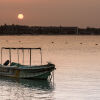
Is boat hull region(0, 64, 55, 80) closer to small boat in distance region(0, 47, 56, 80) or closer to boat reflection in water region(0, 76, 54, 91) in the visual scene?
small boat in distance region(0, 47, 56, 80)

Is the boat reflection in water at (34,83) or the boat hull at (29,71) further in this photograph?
the boat hull at (29,71)

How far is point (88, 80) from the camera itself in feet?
152

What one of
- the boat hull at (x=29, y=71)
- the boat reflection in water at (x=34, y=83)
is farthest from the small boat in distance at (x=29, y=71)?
the boat reflection in water at (x=34, y=83)

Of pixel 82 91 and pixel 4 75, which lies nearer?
pixel 82 91

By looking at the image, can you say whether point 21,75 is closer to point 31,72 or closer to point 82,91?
point 31,72

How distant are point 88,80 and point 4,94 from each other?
1173 cm

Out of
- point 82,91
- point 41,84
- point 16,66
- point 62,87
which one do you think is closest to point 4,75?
point 16,66

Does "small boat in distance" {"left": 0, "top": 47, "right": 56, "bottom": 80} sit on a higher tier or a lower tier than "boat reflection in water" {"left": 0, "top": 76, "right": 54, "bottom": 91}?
higher

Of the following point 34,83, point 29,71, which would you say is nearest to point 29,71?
point 29,71

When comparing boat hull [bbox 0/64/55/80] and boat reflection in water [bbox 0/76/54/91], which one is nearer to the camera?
boat reflection in water [bbox 0/76/54/91]

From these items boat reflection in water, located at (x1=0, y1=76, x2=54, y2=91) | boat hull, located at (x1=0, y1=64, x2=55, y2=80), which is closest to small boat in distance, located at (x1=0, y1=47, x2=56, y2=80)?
boat hull, located at (x1=0, y1=64, x2=55, y2=80)

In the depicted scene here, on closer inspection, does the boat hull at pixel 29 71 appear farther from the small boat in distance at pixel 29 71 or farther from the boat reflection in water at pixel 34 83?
the boat reflection in water at pixel 34 83

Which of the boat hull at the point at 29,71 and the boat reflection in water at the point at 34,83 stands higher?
the boat hull at the point at 29,71

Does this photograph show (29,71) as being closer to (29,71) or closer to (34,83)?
(29,71)
